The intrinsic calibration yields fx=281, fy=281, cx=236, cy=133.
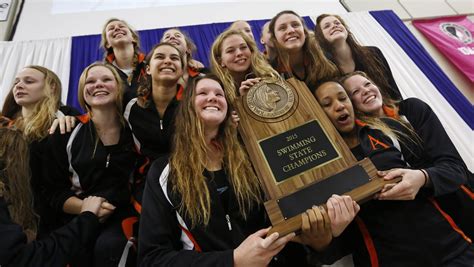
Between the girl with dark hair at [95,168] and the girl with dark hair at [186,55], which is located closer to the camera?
the girl with dark hair at [95,168]

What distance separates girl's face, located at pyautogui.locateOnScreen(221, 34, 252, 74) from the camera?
1.99m

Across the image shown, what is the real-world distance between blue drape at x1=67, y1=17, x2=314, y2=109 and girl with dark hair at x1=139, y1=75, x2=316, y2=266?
2542mm

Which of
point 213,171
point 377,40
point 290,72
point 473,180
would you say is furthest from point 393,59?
point 213,171

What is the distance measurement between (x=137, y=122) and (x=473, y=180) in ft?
6.16

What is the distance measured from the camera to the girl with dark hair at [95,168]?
4.91ft

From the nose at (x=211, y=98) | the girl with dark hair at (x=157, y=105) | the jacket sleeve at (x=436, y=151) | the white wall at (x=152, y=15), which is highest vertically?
the white wall at (x=152, y=15)

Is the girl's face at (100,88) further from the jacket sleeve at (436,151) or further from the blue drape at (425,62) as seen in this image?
the blue drape at (425,62)

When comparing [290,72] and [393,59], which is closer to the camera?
[290,72]

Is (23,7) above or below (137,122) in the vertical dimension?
above

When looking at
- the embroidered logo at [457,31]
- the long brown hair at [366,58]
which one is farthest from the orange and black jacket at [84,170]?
the embroidered logo at [457,31]

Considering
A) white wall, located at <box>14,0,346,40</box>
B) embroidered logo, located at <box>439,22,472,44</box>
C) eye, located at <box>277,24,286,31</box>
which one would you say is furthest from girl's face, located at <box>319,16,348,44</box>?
embroidered logo, located at <box>439,22,472,44</box>

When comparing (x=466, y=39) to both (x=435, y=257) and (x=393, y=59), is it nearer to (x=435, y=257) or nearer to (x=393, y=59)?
(x=393, y=59)

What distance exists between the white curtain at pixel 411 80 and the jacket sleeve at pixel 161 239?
260 cm

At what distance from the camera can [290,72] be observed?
2113mm
